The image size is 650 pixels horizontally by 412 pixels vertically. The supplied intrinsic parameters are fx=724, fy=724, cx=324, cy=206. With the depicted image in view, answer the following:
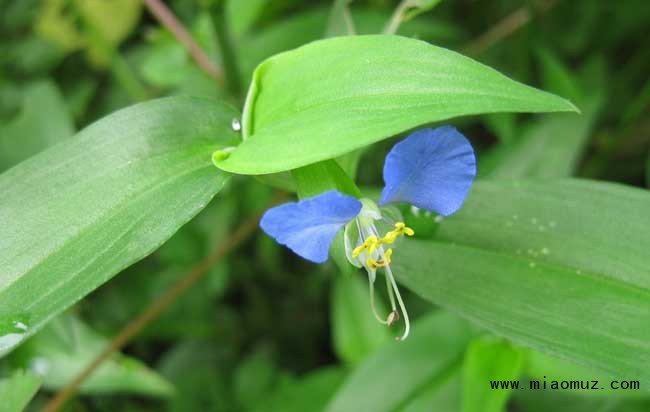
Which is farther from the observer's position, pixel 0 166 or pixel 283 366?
pixel 283 366

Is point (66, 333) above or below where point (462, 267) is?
below

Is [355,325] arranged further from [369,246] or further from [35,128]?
[35,128]

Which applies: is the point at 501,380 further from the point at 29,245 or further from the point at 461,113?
the point at 29,245

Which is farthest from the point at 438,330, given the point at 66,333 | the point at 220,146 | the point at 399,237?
the point at 66,333

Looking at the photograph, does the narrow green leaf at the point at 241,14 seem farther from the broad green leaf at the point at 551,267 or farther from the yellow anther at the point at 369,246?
the yellow anther at the point at 369,246

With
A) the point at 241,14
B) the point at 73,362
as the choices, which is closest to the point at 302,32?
the point at 241,14

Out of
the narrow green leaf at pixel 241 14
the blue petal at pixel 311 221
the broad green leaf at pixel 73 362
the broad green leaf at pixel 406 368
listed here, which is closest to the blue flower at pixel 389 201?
the blue petal at pixel 311 221

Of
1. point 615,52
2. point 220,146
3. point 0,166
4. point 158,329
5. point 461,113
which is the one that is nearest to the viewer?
point 461,113
